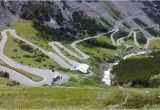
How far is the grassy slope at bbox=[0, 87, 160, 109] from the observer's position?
6378 centimetres

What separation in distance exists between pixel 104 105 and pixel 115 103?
1864 mm

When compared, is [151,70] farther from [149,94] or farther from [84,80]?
[149,94]

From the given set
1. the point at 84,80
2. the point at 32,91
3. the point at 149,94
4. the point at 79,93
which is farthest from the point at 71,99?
the point at 84,80

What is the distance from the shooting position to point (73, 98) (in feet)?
219

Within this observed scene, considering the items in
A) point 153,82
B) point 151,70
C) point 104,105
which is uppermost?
point 151,70

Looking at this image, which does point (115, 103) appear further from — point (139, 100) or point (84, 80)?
point (84, 80)

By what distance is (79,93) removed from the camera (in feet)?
227

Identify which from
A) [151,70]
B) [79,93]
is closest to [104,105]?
[79,93]

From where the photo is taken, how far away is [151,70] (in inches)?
7407

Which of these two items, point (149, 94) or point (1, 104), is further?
point (149, 94)

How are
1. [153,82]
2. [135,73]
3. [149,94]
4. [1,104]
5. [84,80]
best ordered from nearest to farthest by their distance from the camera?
[1,104] → [149,94] → [153,82] → [84,80] → [135,73]

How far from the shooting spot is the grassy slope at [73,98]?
63.8 meters

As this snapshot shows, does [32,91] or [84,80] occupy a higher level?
[84,80]

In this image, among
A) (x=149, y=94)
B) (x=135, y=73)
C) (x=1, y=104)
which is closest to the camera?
(x=1, y=104)
